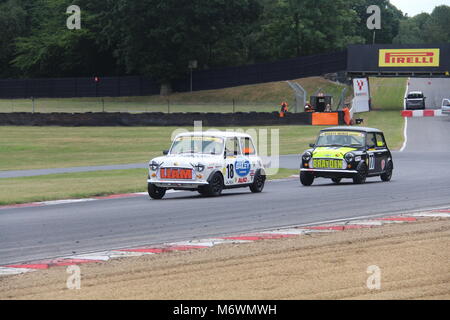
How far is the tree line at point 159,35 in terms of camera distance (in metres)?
84.5

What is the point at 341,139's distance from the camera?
2341cm

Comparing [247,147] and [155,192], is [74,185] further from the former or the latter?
[247,147]

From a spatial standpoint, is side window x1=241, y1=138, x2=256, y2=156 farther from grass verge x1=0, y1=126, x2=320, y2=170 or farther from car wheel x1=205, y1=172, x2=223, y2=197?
grass verge x1=0, y1=126, x2=320, y2=170

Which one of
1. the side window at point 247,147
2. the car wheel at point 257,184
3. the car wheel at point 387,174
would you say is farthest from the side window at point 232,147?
the car wheel at point 387,174

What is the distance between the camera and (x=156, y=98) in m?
84.0

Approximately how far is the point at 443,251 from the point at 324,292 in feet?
10.3

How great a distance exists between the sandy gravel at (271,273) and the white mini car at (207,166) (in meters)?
6.68

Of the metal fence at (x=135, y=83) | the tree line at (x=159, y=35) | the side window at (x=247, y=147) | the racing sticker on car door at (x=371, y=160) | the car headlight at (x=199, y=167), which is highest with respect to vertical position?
the tree line at (x=159, y=35)

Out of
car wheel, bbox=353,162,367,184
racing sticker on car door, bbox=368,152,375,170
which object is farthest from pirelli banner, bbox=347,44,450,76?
car wheel, bbox=353,162,367,184

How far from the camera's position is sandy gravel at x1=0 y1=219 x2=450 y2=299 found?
9.09 meters

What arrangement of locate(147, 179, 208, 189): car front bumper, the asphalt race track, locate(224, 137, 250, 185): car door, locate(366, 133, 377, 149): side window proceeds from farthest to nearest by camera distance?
locate(366, 133, 377, 149): side window → locate(224, 137, 250, 185): car door → locate(147, 179, 208, 189): car front bumper → the asphalt race track

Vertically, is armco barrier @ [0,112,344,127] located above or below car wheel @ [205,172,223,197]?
above

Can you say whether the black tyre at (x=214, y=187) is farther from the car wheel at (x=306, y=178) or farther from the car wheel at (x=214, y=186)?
the car wheel at (x=306, y=178)

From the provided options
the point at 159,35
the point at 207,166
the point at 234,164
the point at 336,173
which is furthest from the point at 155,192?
the point at 159,35
